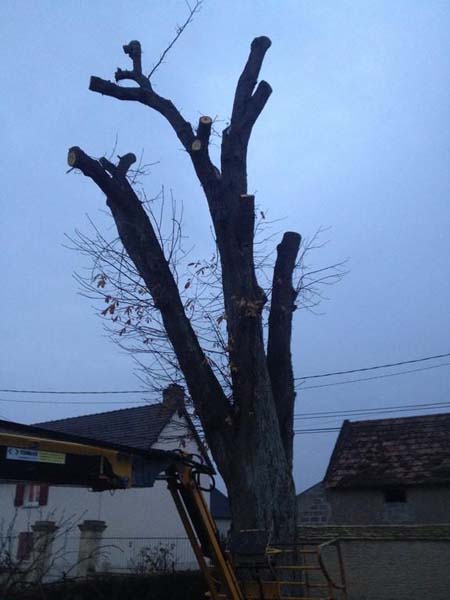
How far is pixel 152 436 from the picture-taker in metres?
24.8

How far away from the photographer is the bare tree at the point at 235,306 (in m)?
7.36

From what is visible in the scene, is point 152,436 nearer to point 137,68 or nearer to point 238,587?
point 137,68

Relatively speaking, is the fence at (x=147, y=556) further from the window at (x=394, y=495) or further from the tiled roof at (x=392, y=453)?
the window at (x=394, y=495)

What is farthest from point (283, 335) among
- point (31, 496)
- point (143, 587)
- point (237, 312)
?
point (31, 496)

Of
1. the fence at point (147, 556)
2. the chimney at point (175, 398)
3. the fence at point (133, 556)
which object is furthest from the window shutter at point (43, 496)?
the chimney at point (175, 398)

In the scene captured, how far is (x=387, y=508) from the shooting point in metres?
20.0

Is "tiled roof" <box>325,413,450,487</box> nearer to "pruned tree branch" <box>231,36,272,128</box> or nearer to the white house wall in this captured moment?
the white house wall

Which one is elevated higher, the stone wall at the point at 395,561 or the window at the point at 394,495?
the window at the point at 394,495

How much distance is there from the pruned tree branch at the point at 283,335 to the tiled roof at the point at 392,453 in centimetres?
1284

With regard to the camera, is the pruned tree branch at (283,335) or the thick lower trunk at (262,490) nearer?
the thick lower trunk at (262,490)

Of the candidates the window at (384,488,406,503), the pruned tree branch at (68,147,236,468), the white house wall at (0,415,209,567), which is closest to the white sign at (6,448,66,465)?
the pruned tree branch at (68,147,236,468)

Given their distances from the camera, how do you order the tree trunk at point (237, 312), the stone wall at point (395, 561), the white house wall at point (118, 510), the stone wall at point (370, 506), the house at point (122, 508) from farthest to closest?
the white house wall at point (118, 510) → the house at point (122, 508) → the stone wall at point (370, 506) → the stone wall at point (395, 561) → the tree trunk at point (237, 312)

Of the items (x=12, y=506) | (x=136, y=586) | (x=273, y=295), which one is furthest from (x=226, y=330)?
(x=12, y=506)

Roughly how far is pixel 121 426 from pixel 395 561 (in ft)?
49.5
